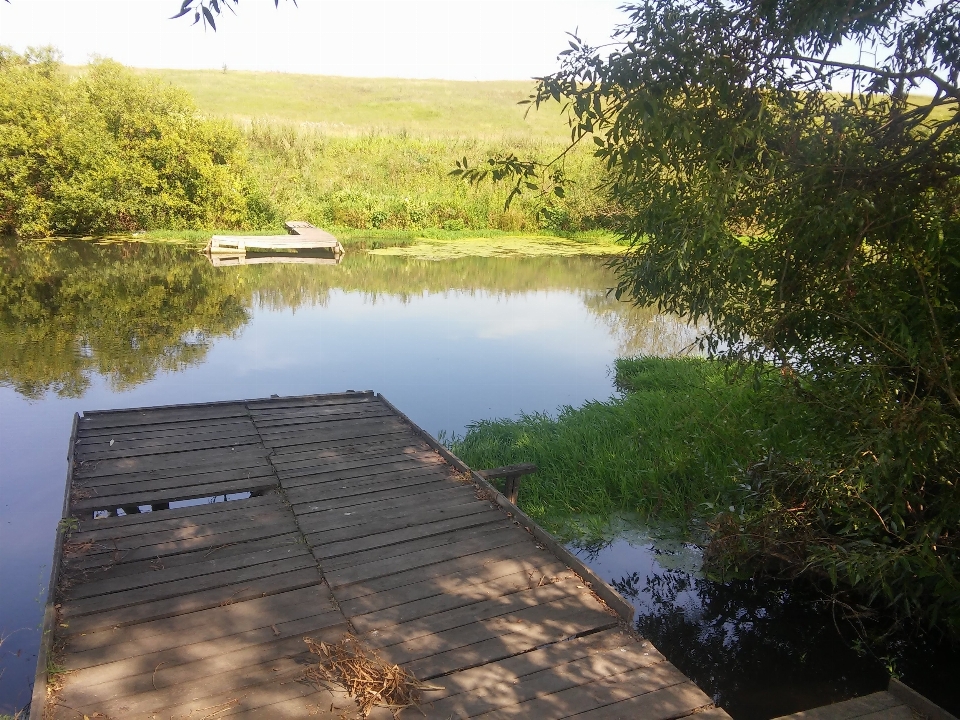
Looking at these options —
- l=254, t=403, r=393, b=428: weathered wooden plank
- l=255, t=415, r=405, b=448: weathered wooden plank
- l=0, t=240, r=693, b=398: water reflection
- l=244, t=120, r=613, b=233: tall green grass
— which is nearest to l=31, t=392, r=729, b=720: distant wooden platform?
l=255, t=415, r=405, b=448: weathered wooden plank

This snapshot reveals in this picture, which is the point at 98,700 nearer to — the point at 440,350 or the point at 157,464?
the point at 157,464

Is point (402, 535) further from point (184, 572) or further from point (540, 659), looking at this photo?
point (540, 659)

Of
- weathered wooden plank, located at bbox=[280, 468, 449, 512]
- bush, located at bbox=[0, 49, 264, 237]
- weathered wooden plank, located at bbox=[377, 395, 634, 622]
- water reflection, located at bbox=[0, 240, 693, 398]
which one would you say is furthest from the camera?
bush, located at bbox=[0, 49, 264, 237]

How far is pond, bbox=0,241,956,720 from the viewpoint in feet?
15.3

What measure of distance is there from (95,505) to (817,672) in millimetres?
4515

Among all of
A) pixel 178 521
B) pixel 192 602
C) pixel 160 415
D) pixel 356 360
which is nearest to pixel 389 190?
pixel 356 360

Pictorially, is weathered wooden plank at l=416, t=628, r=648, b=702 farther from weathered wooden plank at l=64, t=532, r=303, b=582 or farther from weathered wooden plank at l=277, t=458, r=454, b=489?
weathered wooden plank at l=277, t=458, r=454, b=489

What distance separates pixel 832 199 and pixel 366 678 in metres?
3.13

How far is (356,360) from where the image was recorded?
1019cm

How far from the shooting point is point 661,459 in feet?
21.8

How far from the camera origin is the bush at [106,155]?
18.7 metres

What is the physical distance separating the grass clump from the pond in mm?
469

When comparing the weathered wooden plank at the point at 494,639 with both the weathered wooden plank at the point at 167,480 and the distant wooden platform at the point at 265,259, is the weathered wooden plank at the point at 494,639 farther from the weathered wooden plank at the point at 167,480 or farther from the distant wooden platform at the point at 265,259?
the distant wooden platform at the point at 265,259

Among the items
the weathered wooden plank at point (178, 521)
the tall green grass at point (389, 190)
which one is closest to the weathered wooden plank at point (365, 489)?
the weathered wooden plank at point (178, 521)
